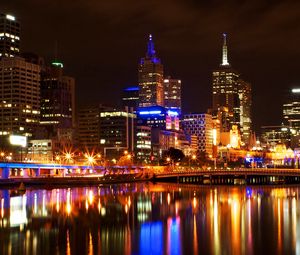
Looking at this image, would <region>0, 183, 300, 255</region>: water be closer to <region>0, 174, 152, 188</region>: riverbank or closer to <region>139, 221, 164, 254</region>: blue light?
<region>139, 221, 164, 254</region>: blue light

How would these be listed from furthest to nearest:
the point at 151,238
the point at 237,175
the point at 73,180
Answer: the point at 237,175, the point at 73,180, the point at 151,238

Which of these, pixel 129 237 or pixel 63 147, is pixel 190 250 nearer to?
pixel 129 237

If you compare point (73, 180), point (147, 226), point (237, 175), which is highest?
point (237, 175)

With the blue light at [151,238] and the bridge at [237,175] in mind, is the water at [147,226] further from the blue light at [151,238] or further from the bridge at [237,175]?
the bridge at [237,175]

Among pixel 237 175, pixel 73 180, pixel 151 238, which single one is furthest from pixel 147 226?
pixel 237 175

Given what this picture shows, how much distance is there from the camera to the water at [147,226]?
44.1m

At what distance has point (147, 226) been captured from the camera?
2163 inches

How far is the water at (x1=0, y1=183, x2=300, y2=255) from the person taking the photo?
4406cm

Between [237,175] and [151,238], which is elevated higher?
[237,175]

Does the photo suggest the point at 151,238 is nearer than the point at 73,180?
Yes

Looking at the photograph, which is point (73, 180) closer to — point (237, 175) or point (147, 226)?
point (237, 175)

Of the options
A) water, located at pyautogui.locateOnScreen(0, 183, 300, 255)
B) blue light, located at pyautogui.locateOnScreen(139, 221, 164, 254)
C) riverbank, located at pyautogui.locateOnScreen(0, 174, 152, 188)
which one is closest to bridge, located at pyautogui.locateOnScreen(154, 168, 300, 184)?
riverbank, located at pyautogui.locateOnScreen(0, 174, 152, 188)

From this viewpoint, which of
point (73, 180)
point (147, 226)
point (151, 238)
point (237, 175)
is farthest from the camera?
point (237, 175)

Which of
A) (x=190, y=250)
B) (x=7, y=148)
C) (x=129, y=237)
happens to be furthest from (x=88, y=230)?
(x=7, y=148)
